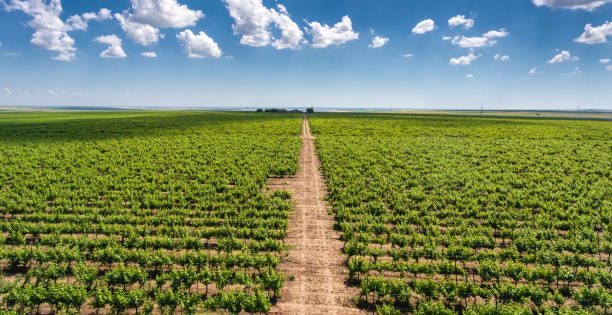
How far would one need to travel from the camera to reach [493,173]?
27.1m

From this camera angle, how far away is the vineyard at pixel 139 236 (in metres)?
9.60

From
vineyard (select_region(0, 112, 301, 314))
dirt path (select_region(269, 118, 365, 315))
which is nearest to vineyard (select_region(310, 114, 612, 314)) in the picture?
dirt path (select_region(269, 118, 365, 315))

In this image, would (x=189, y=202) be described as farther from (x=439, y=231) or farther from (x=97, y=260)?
(x=439, y=231)

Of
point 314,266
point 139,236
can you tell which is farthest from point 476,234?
point 139,236

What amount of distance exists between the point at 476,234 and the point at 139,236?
64.7 feet

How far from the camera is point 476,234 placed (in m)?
14.5

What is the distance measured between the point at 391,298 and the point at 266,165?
20.5 metres

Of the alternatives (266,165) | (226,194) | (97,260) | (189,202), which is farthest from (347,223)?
(266,165)

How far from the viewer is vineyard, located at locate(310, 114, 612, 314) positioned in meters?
10.1

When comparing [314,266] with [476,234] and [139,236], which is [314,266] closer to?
[476,234]

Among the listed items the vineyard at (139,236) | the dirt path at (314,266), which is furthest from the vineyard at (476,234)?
the vineyard at (139,236)

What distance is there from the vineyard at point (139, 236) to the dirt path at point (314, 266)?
690mm

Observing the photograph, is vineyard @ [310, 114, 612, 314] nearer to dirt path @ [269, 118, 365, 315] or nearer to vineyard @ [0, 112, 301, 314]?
dirt path @ [269, 118, 365, 315]

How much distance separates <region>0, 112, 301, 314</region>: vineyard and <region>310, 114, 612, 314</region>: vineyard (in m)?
5.03
